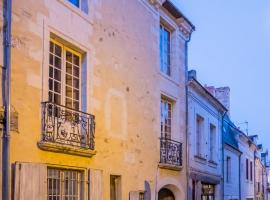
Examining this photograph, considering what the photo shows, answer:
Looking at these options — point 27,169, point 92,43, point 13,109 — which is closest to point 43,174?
point 27,169

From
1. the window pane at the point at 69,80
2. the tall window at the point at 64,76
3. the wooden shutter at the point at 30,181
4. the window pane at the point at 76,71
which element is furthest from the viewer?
the window pane at the point at 76,71

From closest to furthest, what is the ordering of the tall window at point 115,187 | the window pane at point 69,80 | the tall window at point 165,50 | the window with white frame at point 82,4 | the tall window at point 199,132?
the window pane at point 69,80, the window with white frame at point 82,4, the tall window at point 115,187, the tall window at point 165,50, the tall window at point 199,132

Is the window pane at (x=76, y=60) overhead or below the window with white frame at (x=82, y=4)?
below

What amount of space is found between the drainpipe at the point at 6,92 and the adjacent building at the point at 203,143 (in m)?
9.06

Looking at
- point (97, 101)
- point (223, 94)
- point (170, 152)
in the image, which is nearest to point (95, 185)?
point (97, 101)

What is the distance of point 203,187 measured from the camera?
18250 mm

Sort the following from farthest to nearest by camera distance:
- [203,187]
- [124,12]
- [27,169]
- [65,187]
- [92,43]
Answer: [203,187]
[124,12]
[92,43]
[65,187]
[27,169]

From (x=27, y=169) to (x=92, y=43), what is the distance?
3.55 meters

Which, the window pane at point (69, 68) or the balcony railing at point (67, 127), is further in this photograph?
the window pane at point (69, 68)

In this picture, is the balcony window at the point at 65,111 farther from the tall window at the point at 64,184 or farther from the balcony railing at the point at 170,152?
the balcony railing at the point at 170,152

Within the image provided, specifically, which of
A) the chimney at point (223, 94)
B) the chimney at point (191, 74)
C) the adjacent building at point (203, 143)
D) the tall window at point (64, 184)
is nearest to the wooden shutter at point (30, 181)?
the tall window at point (64, 184)

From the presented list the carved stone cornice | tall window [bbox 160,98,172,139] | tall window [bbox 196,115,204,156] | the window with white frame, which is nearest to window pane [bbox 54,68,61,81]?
the window with white frame

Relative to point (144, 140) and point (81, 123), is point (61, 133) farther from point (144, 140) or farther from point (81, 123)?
point (144, 140)

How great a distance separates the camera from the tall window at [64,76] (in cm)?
970
